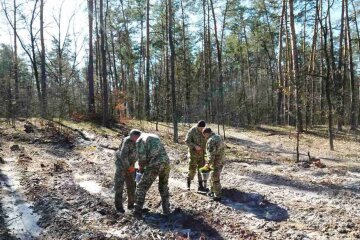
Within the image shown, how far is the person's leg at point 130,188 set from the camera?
29.5 ft

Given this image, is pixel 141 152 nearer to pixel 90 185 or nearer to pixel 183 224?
pixel 183 224

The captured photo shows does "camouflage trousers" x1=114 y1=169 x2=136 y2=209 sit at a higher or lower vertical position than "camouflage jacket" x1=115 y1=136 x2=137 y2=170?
lower

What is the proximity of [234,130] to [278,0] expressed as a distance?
10.9m

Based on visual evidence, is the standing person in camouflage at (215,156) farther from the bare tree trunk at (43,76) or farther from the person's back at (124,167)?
the bare tree trunk at (43,76)

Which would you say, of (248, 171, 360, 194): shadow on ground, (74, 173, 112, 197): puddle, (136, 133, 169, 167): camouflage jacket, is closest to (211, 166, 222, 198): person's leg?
(136, 133, 169, 167): camouflage jacket

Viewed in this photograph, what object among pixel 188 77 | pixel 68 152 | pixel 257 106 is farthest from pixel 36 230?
pixel 257 106

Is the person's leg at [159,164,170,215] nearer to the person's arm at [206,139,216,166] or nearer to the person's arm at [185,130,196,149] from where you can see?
the person's arm at [206,139,216,166]

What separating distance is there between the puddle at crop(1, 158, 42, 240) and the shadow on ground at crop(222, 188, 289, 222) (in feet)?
14.8

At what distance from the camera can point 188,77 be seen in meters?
36.8

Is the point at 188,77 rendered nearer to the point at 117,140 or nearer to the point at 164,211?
the point at 117,140

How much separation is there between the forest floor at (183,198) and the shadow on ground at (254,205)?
0.02 meters

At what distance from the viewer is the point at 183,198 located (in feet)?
32.8

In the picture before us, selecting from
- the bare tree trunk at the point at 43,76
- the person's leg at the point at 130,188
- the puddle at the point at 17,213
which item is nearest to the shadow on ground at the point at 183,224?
the person's leg at the point at 130,188

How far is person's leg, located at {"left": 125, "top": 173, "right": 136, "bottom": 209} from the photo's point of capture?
8.99 m
